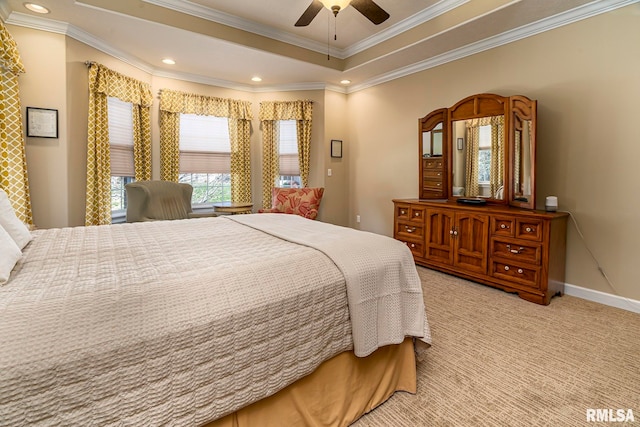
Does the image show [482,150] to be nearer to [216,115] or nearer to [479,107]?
[479,107]

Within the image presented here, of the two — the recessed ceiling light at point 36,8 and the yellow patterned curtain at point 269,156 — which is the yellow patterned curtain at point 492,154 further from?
the recessed ceiling light at point 36,8

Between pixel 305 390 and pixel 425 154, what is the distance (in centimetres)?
345

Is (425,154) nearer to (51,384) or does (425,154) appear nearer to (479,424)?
(479,424)

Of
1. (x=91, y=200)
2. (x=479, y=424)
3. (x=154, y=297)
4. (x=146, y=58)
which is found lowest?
(x=479, y=424)

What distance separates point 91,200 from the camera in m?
3.46

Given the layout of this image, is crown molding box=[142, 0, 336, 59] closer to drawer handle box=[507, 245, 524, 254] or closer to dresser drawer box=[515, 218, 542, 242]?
dresser drawer box=[515, 218, 542, 242]

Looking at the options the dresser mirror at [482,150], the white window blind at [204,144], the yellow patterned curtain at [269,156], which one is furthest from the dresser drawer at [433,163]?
the white window blind at [204,144]

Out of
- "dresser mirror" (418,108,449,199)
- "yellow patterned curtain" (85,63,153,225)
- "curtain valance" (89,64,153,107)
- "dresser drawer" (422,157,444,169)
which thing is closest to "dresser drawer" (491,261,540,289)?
"dresser mirror" (418,108,449,199)

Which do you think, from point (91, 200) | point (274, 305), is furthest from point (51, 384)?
point (91, 200)

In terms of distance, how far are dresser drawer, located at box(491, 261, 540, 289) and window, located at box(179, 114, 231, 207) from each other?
3.97m

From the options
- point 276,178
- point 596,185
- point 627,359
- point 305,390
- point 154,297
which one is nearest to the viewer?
point 154,297

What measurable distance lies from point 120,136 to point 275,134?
7.22 ft

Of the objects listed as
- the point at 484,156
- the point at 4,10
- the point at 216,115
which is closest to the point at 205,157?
the point at 216,115

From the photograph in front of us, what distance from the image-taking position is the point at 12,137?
2.84 m
